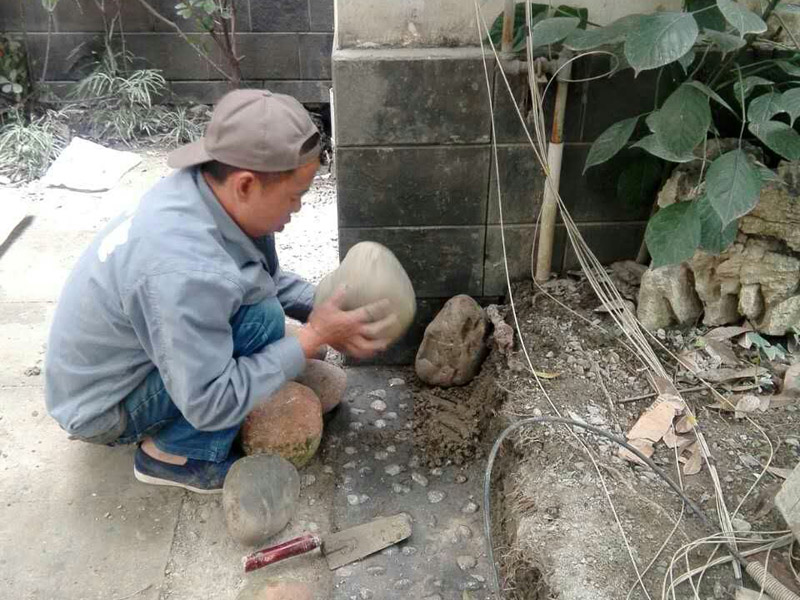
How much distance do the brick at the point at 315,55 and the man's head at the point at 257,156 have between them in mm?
3317

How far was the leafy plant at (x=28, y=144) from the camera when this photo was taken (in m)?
4.27

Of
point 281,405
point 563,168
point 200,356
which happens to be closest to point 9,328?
point 281,405

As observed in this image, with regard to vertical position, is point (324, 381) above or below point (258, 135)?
below

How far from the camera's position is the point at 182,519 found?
79.1 inches

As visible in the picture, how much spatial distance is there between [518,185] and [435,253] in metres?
0.36

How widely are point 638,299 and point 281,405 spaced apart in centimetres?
117

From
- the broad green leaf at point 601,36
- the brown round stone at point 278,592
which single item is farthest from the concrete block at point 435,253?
the brown round stone at point 278,592

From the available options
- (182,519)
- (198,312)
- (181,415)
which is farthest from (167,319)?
(182,519)

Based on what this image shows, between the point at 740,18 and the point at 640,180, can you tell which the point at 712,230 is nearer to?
the point at 640,180

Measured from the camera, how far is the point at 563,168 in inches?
95.0

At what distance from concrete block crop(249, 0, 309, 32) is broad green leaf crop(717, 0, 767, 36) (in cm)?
353

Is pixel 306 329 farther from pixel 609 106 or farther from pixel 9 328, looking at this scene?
pixel 9 328

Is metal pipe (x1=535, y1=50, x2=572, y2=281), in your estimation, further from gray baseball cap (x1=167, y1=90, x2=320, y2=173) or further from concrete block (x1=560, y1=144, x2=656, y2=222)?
gray baseball cap (x1=167, y1=90, x2=320, y2=173)

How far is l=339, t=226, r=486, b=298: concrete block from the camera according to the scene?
2.46 m
